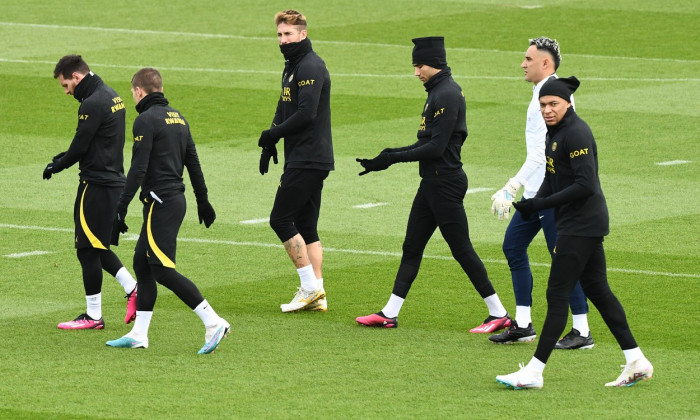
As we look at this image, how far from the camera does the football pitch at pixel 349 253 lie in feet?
31.2

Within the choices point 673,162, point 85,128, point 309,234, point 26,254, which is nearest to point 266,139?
point 309,234

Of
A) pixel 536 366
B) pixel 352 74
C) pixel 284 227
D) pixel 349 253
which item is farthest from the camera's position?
pixel 352 74

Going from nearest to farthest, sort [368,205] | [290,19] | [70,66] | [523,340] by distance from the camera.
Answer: [523,340] < [70,66] < [290,19] < [368,205]

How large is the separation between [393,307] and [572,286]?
7.41 feet

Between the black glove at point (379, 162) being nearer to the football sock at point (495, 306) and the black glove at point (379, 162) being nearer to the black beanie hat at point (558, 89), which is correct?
the football sock at point (495, 306)

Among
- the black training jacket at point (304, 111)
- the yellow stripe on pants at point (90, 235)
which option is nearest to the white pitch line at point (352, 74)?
the black training jacket at point (304, 111)

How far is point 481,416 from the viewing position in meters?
8.93

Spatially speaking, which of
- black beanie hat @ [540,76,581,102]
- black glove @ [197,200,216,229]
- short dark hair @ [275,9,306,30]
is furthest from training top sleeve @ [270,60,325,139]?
black beanie hat @ [540,76,581,102]

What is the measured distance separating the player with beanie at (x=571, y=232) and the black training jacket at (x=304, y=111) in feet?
9.04

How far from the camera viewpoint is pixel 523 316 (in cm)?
1120

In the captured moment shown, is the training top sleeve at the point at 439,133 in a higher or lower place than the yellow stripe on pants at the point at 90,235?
higher

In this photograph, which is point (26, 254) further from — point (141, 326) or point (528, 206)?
point (528, 206)

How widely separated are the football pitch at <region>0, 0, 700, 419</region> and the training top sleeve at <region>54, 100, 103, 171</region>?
1.43 meters

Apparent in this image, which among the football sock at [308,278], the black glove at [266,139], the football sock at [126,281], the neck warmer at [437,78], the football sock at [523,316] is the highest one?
the neck warmer at [437,78]
